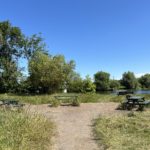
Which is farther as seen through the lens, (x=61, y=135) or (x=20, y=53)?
(x=20, y=53)

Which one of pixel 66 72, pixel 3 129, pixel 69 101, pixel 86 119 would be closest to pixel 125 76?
pixel 66 72

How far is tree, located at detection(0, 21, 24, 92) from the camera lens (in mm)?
39312

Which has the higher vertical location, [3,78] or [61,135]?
[3,78]

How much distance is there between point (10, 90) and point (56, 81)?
8.65 metres

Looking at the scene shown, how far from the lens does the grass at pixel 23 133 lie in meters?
7.23

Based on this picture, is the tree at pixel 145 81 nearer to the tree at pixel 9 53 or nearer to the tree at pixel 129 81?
the tree at pixel 129 81

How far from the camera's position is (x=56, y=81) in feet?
107

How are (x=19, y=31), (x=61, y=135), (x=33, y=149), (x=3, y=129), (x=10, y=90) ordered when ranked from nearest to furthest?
(x=33, y=149), (x=3, y=129), (x=61, y=135), (x=10, y=90), (x=19, y=31)

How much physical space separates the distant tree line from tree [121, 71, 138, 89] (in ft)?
132

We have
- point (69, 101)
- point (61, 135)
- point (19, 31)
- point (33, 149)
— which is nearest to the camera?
point (33, 149)

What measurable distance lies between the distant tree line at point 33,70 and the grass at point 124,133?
2045 centimetres

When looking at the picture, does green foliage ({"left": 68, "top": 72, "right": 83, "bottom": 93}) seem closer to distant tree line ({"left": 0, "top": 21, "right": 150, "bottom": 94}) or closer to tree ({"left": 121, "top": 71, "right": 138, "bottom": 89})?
Answer: distant tree line ({"left": 0, "top": 21, "right": 150, "bottom": 94})

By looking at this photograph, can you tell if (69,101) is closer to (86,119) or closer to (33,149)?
(86,119)

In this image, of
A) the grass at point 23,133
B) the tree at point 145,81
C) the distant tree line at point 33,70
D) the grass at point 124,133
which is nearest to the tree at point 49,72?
the distant tree line at point 33,70
